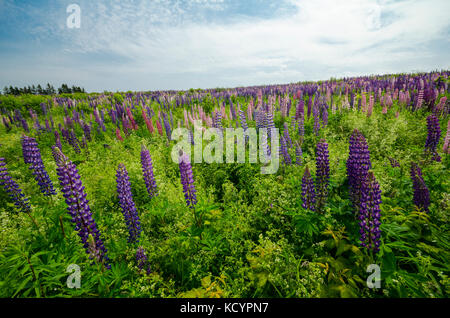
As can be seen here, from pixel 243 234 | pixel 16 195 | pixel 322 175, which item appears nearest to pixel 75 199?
pixel 16 195

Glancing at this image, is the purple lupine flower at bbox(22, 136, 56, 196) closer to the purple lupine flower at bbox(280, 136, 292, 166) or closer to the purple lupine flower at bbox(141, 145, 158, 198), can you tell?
the purple lupine flower at bbox(141, 145, 158, 198)

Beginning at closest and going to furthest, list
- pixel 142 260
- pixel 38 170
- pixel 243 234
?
pixel 142 260 → pixel 243 234 → pixel 38 170

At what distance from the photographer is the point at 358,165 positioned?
307cm

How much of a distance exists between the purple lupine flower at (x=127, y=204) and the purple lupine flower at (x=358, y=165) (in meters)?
3.55

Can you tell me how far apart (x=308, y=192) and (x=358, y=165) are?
2.82ft

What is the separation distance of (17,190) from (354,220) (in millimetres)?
6082

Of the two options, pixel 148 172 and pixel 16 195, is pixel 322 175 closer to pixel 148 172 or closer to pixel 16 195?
pixel 148 172

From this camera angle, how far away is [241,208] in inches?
159

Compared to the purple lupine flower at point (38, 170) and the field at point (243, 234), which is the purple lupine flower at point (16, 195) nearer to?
the field at point (243, 234)

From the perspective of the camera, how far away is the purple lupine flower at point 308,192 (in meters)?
3.20

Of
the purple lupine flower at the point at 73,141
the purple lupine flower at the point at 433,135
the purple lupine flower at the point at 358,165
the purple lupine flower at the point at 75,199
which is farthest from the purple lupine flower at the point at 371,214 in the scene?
the purple lupine flower at the point at 73,141

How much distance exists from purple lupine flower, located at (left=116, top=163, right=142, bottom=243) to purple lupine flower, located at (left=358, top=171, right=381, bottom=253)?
3.41 metres

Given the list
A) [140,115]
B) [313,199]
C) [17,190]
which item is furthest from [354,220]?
[140,115]
